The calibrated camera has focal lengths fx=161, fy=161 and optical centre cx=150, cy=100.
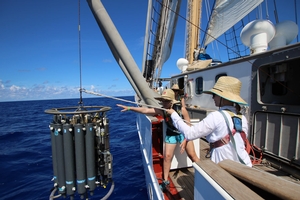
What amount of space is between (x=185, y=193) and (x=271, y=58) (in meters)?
3.34

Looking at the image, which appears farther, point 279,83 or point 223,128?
point 279,83

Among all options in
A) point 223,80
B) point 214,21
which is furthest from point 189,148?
point 214,21

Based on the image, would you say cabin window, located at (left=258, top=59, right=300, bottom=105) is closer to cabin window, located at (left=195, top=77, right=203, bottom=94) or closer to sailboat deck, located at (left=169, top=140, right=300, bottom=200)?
sailboat deck, located at (left=169, top=140, right=300, bottom=200)

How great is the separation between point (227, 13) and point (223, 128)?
8769mm

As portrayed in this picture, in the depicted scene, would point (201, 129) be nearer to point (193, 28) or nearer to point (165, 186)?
point (165, 186)

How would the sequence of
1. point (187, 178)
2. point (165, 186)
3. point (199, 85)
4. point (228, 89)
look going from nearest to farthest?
point (228, 89), point (165, 186), point (187, 178), point (199, 85)

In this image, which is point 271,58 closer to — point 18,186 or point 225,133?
point 225,133

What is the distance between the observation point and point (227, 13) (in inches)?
331

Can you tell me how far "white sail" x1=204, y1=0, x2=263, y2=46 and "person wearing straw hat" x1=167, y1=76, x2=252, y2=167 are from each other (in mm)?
6376

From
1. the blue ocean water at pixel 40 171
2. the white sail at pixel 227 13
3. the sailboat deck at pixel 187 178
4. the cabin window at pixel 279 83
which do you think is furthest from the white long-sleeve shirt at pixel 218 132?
the white sail at pixel 227 13

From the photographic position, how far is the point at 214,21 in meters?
9.59

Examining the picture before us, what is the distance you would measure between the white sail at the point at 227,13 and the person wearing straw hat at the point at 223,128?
6.38m

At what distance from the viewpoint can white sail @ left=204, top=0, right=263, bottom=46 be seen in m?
6.77

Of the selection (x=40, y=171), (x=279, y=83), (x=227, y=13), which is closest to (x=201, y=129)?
(x=279, y=83)
